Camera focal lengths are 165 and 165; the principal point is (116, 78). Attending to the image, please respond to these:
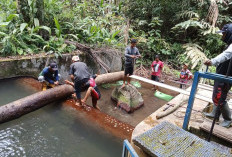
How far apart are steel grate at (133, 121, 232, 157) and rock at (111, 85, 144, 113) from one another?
2.79m

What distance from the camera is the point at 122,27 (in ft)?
31.7

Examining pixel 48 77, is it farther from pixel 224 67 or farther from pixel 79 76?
pixel 224 67

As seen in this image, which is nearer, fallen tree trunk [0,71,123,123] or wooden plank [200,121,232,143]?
wooden plank [200,121,232,143]

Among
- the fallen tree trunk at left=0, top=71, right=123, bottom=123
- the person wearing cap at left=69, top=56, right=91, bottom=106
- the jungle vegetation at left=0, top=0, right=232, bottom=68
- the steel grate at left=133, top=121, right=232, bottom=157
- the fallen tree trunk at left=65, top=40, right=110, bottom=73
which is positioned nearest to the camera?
the steel grate at left=133, top=121, right=232, bottom=157

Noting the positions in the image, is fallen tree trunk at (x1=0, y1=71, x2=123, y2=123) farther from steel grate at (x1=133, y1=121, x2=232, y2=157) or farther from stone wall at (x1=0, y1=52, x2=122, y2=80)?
steel grate at (x1=133, y1=121, x2=232, y2=157)

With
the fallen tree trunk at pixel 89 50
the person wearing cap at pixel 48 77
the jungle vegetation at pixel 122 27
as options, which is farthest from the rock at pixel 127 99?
the jungle vegetation at pixel 122 27

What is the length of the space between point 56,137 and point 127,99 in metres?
2.52

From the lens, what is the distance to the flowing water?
10.0 ft

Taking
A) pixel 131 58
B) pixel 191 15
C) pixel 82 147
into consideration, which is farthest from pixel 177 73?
pixel 82 147

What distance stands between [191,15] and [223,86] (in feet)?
24.8

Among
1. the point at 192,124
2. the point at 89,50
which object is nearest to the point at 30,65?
the point at 89,50

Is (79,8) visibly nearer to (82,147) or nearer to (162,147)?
(82,147)

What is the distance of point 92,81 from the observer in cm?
459

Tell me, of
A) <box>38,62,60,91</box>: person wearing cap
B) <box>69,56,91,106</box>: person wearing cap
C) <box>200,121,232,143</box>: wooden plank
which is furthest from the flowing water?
<box>200,121,232,143</box>: wooden plank
